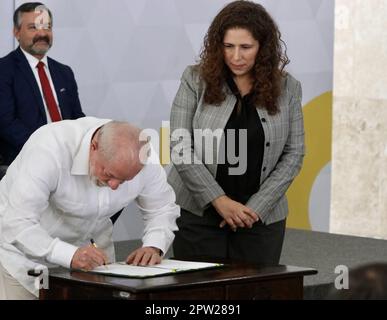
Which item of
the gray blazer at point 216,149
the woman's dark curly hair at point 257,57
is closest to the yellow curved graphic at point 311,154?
the gray blazer at point 216,149

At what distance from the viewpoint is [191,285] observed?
2.85 metres

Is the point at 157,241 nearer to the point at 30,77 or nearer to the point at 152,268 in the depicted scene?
the point at 152,268

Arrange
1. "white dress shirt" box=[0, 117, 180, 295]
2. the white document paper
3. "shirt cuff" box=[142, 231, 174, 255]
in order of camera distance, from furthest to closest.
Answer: "shirt cuff" box=[142, 231, 174, 255] → "white dress shirt" box=[0, 117, 180, 295] → the white document paper

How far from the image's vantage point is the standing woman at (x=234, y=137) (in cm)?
380

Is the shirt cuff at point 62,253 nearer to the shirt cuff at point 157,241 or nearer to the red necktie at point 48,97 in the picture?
the shirt cuff at point 157,241

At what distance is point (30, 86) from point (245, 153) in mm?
2152

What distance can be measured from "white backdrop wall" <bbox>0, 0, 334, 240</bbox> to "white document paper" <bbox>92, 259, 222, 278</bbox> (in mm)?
3072

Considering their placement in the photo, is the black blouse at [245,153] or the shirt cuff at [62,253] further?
the black blouse at [245,153]

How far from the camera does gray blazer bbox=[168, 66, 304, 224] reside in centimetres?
380

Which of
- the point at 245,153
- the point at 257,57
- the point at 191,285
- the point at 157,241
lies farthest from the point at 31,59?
the point at 191,285

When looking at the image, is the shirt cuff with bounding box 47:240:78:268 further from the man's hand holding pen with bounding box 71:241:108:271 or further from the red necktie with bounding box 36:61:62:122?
the red necktie with bounding box 36:61:62:122

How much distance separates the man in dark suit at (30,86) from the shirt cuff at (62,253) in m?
2.43

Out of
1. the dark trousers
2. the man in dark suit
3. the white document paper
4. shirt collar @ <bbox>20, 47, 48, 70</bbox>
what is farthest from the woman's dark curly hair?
shirt collar @ <bbox>20, 47, 48, 70</bbox>

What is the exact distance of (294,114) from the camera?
13.0ft
